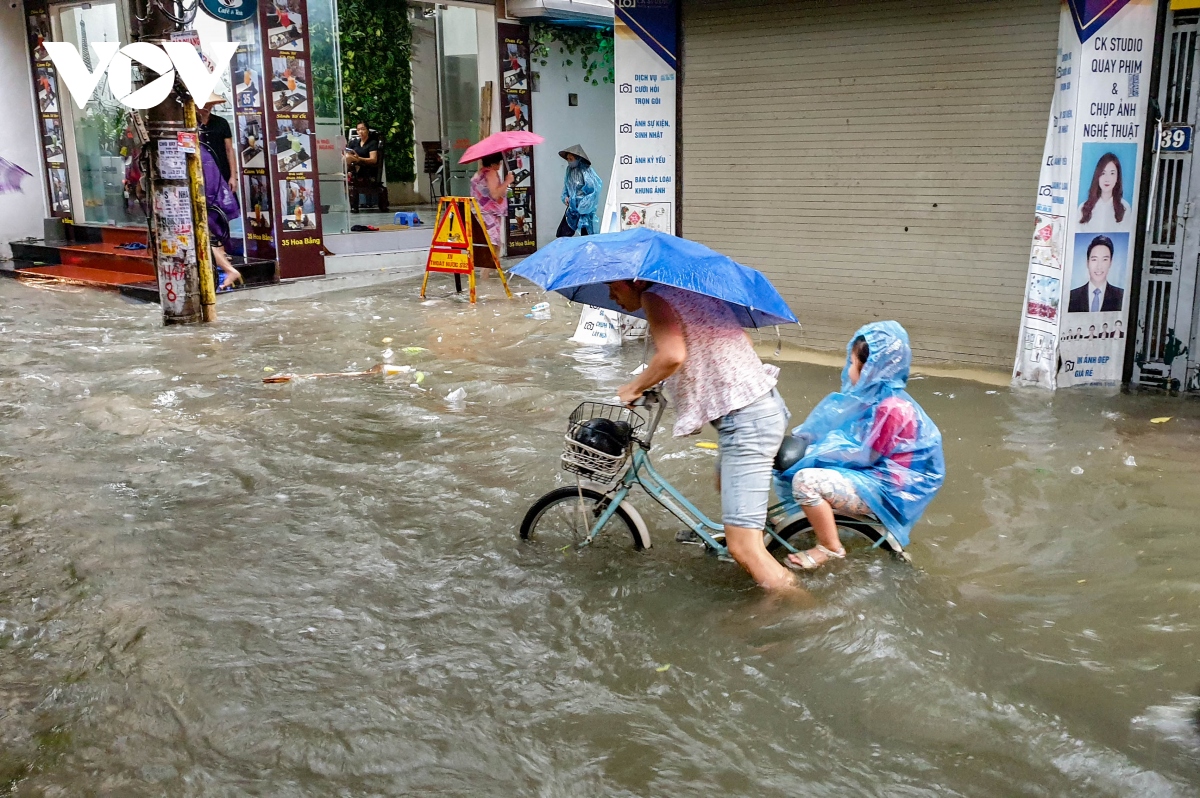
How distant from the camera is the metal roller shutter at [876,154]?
832 centimetres

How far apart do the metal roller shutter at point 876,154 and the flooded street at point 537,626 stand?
1.54m

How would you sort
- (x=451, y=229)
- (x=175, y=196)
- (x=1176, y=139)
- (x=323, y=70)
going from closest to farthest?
1. (x=1176, y=139)
2. (x=175, y=196)
3. (x=451, y=229)
4. (x=323, y=70)

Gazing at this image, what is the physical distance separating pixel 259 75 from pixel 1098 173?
1012 centimetres

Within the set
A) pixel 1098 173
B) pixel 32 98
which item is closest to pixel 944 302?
pixel 1098 173

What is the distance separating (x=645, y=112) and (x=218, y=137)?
6344mm

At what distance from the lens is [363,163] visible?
17.7 metres

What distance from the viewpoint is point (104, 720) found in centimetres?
373

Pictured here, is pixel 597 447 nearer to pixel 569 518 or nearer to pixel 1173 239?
pixel 569 518

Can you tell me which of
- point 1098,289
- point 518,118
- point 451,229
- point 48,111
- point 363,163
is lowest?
point 1098,289

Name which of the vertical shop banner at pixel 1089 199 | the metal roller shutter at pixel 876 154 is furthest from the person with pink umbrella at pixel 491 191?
the vertical shop banner at pixel 1089 199

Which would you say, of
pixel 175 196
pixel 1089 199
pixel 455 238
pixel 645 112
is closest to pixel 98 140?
pixel 175 196

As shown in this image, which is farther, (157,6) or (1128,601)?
(157,6)

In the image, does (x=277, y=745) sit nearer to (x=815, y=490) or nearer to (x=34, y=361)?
(x=815, y=490)

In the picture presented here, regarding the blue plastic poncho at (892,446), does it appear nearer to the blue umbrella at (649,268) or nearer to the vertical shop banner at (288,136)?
the blue umbrella at (649,268)
